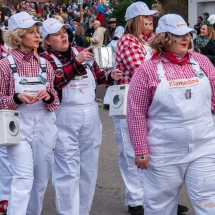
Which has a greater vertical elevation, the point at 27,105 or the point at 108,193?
the point at 27,105

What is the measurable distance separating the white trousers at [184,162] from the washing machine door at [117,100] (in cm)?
83

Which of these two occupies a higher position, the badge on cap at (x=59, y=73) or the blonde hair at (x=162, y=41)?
the blonde hair at (x=162, y=41)

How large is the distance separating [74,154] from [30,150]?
1.79 feet

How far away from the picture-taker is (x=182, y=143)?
395 cm

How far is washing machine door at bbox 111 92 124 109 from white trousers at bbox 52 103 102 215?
226 mm

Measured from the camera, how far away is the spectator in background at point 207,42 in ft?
33.1

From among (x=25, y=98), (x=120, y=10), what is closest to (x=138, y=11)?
(x=25, y=98)

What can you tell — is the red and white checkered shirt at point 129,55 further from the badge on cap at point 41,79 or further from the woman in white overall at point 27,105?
the badge on cap at point 41,79

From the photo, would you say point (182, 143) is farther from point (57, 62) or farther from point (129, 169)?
point (129, 169)

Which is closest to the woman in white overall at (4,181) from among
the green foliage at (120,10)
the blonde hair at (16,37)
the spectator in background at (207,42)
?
the blonde hair at (16,37)

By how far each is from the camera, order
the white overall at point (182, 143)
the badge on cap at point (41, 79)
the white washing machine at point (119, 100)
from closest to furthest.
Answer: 1. the white overall at point (182, 143)
2. the badge on cap at point (41, 79)
3. the white washing machine at point (119, 100)

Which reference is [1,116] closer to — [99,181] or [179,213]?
[179,213]

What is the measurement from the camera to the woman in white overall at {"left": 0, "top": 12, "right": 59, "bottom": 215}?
4.49 metres

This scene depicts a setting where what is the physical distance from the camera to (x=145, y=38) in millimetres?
5418
